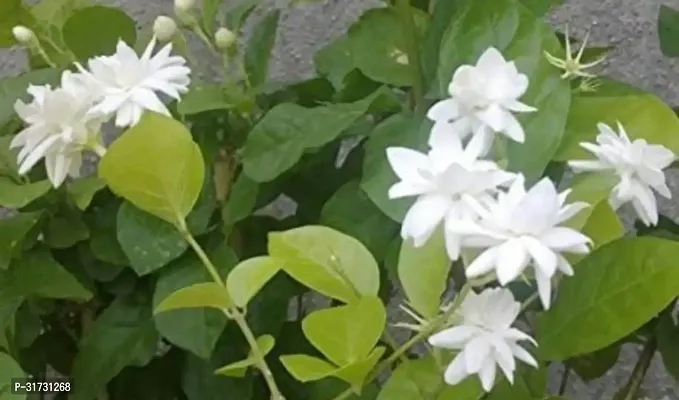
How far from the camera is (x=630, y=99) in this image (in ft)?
1.25

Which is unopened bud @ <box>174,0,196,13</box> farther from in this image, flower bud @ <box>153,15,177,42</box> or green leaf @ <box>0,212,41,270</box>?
green leaf @ <box>0,212,41,270</box>

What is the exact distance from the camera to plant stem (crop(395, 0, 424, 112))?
17.6 inches

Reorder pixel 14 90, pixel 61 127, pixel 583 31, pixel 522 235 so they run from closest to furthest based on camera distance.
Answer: pixel 522 235 → pixel 61 127 → pixel 14 90 → pixel 583 31

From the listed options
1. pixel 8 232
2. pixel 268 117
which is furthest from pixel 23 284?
pixel 268 117

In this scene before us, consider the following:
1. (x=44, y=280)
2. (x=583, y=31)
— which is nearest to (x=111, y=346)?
(x=44, y=280)

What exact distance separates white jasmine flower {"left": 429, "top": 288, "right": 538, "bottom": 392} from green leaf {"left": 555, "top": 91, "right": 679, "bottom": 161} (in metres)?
0.09

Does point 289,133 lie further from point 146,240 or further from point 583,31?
point 583,31

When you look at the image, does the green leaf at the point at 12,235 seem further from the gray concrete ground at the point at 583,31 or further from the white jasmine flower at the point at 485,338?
the gray concrete ground at the point at 583,31

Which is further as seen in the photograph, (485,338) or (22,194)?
(22,194)

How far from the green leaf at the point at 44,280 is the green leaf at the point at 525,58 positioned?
176mm

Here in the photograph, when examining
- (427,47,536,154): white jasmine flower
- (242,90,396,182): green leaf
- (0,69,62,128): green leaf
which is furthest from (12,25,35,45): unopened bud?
(427,47,536,154): white jasmine flower

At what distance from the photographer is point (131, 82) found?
39 centimetres

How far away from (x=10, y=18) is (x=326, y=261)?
242mm

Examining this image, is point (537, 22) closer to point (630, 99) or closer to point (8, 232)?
→ point (630, 99)
